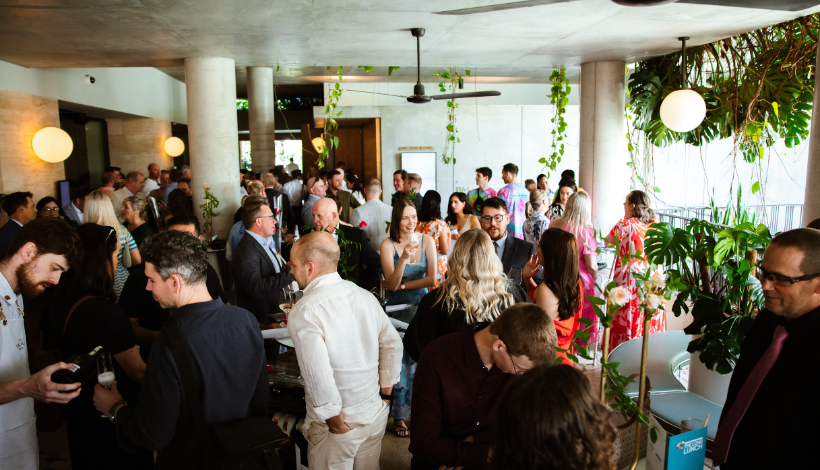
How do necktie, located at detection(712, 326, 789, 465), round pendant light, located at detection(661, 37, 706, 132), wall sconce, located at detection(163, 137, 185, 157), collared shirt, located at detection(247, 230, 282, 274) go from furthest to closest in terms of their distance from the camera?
wall sconce, located at detection(163, 137, 185, 157), round pendant light, located at detection(661, 37, 706, 132), collared shirt, located at detection(247, 230, 282, 274), necktie, located at detection(712, 326, 789, 465)

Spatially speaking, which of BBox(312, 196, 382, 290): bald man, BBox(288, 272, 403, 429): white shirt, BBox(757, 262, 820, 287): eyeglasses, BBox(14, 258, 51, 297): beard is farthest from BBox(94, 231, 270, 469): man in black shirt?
BBox(312, 196, 382, 290): bald man

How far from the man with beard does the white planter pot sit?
2.54 m

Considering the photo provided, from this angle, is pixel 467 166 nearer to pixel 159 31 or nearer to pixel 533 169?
pixel 533 169

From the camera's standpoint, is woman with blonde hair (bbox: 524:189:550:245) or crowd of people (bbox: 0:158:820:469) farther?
woman with blonde hair (bbox: 524:189:550:245)

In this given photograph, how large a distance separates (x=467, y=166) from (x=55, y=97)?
808cm

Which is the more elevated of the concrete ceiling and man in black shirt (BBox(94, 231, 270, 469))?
the concrete ceiling

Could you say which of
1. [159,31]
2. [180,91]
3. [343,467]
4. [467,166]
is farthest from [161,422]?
[180,91]

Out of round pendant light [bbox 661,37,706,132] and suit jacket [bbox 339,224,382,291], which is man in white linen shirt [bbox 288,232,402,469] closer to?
suit jacket [bbox 339,224,382,291]

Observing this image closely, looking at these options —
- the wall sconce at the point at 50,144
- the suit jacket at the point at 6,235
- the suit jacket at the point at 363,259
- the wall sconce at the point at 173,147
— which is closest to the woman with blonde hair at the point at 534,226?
the suit jacket at the point at 363,259

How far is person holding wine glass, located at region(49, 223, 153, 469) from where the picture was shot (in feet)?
7.10

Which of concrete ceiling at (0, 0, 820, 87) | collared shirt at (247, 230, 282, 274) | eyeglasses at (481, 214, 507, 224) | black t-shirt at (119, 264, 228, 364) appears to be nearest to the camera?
black t-shirt at (119, 264, 228, 364)

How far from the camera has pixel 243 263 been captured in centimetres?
353

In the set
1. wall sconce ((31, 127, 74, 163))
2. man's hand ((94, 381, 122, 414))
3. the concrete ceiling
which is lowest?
man's hand ((94, 381, 122, 414))

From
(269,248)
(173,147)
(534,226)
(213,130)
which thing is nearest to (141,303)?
(269,248)
